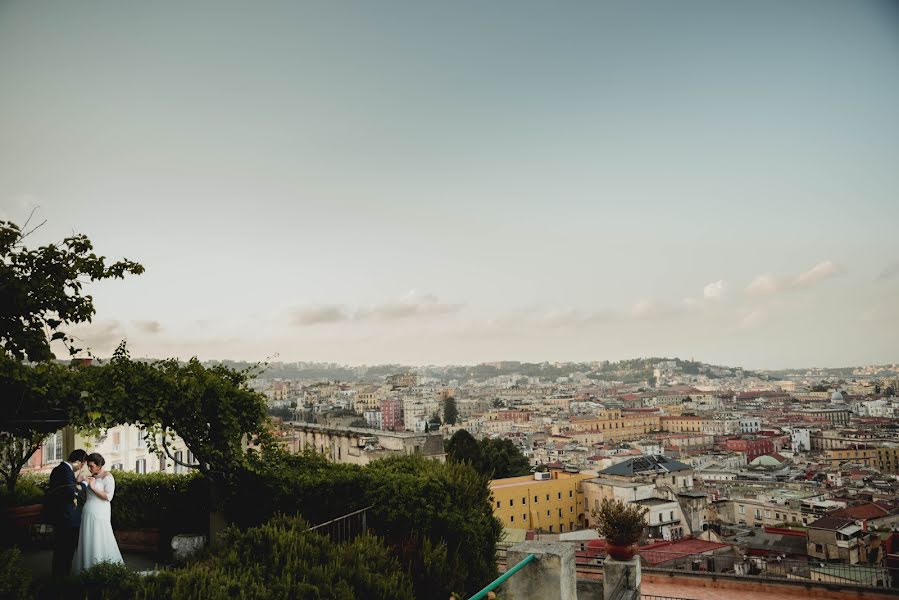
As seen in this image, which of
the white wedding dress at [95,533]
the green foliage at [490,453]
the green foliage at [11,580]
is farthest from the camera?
the green foliage at [490,453]

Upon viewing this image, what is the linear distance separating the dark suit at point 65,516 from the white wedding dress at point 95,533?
0.76ft

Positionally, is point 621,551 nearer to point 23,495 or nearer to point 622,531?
point 622,531

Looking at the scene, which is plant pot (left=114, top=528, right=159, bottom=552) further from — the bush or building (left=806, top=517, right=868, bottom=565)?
building (left=806, top=517, right=868, bottom=565)

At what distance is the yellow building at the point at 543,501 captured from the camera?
147ft

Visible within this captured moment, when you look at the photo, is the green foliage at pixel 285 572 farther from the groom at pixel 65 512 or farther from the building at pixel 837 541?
the building at pixel 837 541

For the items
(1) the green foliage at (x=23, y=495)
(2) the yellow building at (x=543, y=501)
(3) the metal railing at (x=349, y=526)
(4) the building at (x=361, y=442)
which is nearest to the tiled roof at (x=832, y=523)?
(2) the yellow building at (x=543, y=501)

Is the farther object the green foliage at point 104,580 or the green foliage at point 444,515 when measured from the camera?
the green foliage at point 444,515

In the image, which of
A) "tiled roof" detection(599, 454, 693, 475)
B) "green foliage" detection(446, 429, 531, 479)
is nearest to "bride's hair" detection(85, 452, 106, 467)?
"green foliage" detection(446, 429, 531, 479)

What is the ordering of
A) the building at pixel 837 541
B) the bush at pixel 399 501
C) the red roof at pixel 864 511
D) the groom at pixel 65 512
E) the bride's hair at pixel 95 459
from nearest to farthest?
the bride's hair at pixel 95 459 < the groom at pixel 65 512 < the bush at pixel 399 501 < the building at pixel 837 541 < the red roof at pixel 864 511

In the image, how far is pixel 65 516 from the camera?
5.70 metres

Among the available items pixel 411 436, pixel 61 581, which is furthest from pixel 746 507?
pixel 61 581

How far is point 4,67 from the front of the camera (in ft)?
32.4

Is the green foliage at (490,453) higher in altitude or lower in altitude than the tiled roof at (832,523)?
higher

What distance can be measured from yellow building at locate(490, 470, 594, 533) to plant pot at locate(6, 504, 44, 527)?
38.7 m
